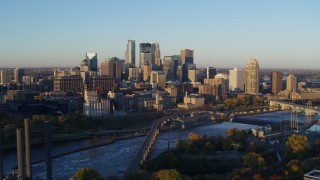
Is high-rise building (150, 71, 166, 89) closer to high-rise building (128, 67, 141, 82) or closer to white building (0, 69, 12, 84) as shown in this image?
high-rise building (128, 67, 141, 82)

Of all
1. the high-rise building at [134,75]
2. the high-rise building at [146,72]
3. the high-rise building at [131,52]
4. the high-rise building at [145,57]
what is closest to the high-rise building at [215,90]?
the high-rise building at [146,72]

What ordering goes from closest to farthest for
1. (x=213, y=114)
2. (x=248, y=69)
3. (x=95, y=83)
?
(x=213, y=114) → (x=95, y=83) → (x=248, y=69)

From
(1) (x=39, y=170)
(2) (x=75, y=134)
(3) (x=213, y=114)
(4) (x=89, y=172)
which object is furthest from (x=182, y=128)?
(4) (x=89, y=172)

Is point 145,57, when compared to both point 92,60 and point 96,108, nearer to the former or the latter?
point 92,60

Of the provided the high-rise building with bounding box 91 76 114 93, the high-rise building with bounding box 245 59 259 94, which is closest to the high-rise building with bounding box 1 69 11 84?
the high-rise building with bounding box 91 76 114 93

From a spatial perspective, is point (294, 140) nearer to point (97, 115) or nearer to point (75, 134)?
point (75, 134)

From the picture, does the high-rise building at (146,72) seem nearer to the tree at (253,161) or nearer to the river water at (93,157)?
the river water at (93,157)

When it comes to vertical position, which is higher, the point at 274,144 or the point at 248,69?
the point at 248,69
